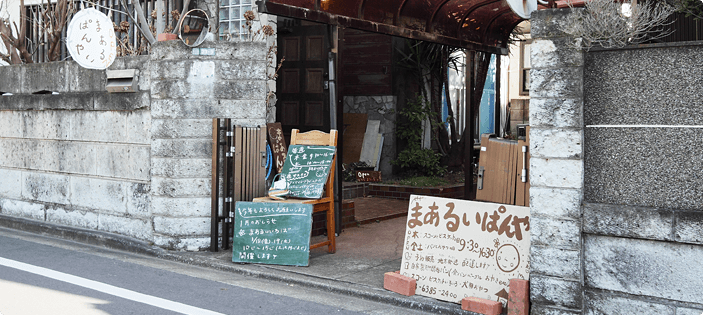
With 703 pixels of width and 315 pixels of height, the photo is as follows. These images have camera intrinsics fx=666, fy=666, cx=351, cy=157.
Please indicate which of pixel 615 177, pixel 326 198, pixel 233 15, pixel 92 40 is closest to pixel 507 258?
pixel 615 177

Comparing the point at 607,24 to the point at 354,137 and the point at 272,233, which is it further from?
the point at 354,137

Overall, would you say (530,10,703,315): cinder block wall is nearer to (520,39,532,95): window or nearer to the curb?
the curb

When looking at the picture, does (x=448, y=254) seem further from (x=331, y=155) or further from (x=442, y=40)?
(x=442, y=40)

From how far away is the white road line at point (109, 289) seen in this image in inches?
217

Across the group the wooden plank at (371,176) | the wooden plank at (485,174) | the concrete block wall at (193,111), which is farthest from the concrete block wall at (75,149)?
the wooden plank at (371,176)

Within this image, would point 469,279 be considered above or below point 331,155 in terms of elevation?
below

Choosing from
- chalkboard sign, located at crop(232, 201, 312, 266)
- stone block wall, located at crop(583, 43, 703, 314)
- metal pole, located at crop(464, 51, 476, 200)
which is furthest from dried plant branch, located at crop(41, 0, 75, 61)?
stone block wall, located at crop(583, 43, 703, 314)

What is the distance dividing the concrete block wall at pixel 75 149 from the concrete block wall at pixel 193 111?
1.40 feet

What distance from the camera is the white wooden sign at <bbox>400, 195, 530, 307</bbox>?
18.1ft

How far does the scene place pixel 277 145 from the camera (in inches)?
348

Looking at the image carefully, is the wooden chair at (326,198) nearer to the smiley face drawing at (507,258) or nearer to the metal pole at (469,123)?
the smiley face drawing at (507,258)

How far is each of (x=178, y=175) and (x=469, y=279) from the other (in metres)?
3.70

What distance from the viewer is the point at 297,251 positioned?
7016 mm

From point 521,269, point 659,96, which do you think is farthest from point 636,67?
point 521,269
